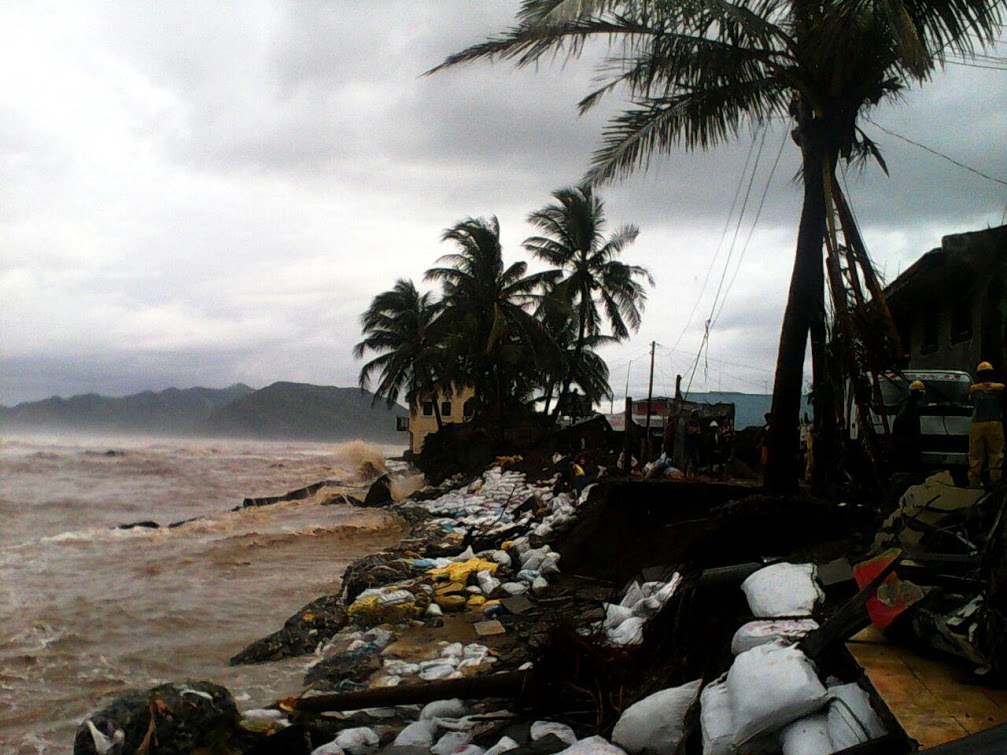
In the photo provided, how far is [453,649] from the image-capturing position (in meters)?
5.84

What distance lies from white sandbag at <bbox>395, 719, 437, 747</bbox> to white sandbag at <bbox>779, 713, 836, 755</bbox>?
204 centimetres

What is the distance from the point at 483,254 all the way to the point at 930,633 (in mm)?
21961

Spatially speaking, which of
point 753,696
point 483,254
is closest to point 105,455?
point 483,254

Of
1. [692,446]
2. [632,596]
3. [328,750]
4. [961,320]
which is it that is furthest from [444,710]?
[961,320]

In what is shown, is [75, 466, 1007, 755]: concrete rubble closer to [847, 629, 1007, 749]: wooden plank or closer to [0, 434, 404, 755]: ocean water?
[847, 629, 1007, 749]: wooden plank

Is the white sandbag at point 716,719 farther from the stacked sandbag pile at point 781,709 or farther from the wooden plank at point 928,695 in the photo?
the wooden plank at point 928,695

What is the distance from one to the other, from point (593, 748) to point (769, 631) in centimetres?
89

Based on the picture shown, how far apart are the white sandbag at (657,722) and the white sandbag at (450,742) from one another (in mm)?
942

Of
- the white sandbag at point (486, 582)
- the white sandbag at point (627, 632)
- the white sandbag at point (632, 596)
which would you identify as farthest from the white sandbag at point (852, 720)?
the white sandbag at point (486, 582)

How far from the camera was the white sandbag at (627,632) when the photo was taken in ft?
14.8

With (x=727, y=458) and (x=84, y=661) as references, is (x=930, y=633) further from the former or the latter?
(x=727, y=458)

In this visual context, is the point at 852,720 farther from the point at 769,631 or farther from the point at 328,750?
the point at 328,750

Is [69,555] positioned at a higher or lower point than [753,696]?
lower

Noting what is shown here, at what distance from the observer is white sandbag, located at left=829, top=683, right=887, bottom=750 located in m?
2.36
